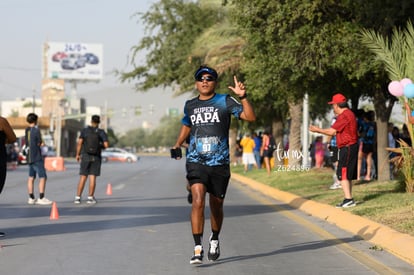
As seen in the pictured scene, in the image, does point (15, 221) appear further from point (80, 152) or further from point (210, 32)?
point (210, 32)

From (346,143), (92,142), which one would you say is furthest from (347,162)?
(92,142)

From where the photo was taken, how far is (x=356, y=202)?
52.6 feet

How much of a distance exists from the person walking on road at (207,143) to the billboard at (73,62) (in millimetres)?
129163

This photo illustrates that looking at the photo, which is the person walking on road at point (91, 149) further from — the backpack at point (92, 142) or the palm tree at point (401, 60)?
the palm tree at point (401, 60)

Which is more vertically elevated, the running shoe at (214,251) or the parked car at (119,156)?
the parked car at (119,156)

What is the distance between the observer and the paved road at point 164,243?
9.13 m

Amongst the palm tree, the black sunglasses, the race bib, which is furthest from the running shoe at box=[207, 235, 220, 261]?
the palm tree

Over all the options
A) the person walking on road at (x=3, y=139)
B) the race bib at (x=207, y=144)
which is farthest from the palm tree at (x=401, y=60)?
the race bib at (x=207, y=144)

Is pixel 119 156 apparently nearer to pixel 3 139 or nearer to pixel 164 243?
pixel 3 139

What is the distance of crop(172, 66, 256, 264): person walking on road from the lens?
915cm

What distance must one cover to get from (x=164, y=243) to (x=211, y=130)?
257 centimetres

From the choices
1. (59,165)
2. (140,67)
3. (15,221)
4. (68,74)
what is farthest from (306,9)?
(68,74)

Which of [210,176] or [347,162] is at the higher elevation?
[347,162]

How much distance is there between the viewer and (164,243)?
36.9 ft
